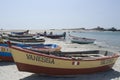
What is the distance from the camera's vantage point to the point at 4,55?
1265 cm

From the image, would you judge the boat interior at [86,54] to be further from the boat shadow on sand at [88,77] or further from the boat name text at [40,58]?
the boat name text at [40,58]

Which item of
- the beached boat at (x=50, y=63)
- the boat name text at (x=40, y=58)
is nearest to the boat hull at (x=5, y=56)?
the beached boat at (x=50, y=63)

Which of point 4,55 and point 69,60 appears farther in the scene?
point 4,55

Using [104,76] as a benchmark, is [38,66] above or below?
above

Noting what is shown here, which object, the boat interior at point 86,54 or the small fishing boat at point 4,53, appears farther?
the small fishing boat at point 4,53

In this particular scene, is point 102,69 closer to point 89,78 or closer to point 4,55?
point 89,78

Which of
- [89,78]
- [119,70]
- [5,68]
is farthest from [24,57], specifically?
[119,70]

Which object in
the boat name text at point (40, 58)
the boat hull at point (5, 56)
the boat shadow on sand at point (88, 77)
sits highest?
the boat name text at point (40, 58)

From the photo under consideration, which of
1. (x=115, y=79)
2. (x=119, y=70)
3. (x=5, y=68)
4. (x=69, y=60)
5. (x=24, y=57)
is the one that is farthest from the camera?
(x=119, y=70)

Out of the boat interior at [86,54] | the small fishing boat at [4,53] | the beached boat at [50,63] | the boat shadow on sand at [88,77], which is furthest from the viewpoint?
the small fishing boat at [4,53]

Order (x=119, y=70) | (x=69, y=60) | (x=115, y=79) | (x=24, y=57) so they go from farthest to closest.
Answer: (x=119, y=70), (x=115, y=79), (x=69, y=60), (x=24, y=57)

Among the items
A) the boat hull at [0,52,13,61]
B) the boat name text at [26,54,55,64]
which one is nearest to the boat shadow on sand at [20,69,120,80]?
the boat name text at [26,54,55,64]

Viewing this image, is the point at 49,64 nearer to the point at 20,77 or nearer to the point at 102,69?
the point at 20,77

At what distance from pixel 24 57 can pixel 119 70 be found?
631 cm
